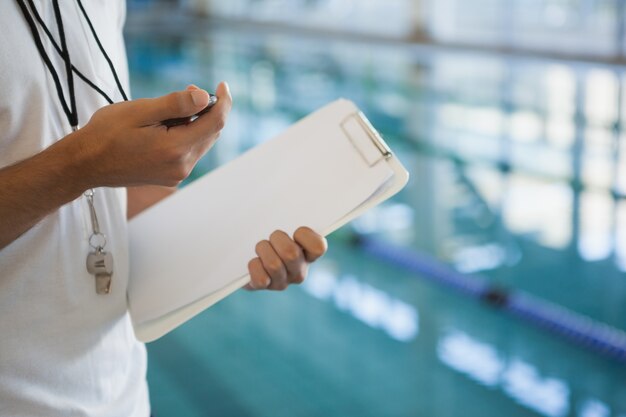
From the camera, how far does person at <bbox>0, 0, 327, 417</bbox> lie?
2.35 ft

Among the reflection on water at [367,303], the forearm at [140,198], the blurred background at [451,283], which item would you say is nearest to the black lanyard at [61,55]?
the forearm at [140,198]

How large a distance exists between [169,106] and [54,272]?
242 millimetres

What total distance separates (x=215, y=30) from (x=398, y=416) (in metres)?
13.7

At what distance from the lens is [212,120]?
2.41ft

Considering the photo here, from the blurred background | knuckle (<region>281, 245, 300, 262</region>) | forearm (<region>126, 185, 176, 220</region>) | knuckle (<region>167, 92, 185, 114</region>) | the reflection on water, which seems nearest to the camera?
knuckle (<region>167, 92, 185, 114</region>)

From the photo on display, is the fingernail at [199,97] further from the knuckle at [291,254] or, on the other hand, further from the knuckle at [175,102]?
the knuckle at [291,254]

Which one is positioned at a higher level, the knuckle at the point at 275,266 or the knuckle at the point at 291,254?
the knuckle at the point at 291,254

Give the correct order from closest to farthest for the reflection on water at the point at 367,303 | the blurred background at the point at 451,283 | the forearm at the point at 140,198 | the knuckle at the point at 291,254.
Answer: the knuckle at the point at 291,254, the forearm at the point at 140,198, the blurred background at the point at 451,283, the reflection on water at the point at 367,303

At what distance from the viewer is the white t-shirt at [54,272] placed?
79 centimetres

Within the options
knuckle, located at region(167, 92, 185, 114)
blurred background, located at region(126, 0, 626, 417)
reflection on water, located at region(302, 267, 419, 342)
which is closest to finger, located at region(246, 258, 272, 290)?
knuckle, located at region(167, 92, 185, 114)

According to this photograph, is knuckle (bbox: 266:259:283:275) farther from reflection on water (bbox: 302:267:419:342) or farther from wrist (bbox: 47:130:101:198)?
reflection on water (bbox: 302:267:419:342)

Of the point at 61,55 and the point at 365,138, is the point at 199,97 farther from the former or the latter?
the point at 365,138

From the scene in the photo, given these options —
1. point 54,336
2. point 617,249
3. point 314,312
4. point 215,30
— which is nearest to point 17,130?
point 54,336

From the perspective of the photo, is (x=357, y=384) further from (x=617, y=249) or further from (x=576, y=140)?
(x=576, y=140)
